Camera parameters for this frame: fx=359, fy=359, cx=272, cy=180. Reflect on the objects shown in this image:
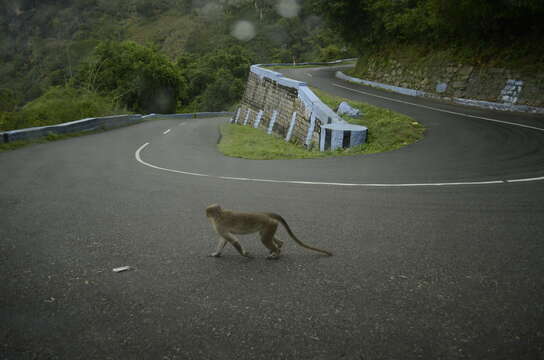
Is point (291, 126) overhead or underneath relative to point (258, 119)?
overhead

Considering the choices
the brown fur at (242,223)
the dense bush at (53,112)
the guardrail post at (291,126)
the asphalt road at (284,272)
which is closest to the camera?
the asphalt road at (284,272)

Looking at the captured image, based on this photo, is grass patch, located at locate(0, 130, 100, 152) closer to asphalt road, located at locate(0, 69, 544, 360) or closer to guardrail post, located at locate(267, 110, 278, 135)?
asphalt road, located at locate(0, 69, 544, 360)

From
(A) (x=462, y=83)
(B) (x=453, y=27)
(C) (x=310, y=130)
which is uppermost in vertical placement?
(B) (x=453, y=27)

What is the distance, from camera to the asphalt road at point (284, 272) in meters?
3.05

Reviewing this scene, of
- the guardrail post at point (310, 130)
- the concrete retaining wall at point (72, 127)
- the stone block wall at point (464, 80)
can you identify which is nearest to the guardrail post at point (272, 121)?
the guardrail post at point (310, 130)

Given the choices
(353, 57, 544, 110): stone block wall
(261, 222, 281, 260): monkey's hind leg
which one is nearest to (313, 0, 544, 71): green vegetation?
(353, 57, 544, 110): stone block wall

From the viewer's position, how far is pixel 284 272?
4242 mm

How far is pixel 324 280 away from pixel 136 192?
5.46 metres

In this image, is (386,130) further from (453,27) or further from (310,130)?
(453,27)

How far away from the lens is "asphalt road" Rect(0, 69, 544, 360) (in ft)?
10.0

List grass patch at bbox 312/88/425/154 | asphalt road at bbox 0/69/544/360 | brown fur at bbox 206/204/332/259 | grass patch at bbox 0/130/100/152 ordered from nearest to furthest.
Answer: asphalt road at bbox 0/69/544/360
brown fur at bbox 206/204/332/259
grass patch at bbox 312/88/425/154
grass patch at bbox 0/130/100/152

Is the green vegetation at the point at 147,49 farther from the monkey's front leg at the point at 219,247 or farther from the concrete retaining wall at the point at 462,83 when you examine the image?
the monkey's front leg at the point at 219,247

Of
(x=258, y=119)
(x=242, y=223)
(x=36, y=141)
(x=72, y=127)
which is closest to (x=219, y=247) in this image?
(x=242, y=223)

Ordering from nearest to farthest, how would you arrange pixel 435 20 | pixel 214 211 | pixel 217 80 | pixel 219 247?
pixel 214 211
pixel 219 247
pixel 435 20
pixel 217 80
